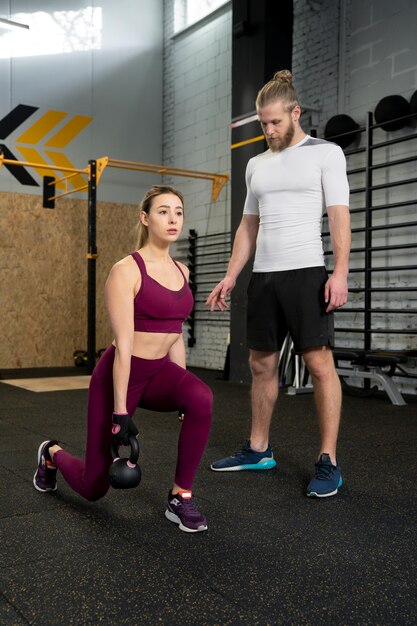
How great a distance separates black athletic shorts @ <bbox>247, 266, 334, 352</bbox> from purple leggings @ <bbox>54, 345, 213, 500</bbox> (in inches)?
21.5

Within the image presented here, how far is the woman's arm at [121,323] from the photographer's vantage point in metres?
1.66

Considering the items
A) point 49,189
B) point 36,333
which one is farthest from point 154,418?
point 49,189

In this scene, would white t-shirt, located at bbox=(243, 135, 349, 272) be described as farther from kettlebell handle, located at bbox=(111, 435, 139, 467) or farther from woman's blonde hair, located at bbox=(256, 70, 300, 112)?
kettlebell handle, located at bbox=(111, 435, 139, 467)

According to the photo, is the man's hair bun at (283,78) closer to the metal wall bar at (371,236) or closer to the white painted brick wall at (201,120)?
the metal wall bar at (371,236)

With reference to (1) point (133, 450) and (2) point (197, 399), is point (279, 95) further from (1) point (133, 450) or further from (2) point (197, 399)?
(1) point (133, 450)

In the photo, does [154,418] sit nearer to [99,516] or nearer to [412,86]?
[99,516]

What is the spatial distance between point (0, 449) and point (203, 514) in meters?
1.30

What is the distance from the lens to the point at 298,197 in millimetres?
2219

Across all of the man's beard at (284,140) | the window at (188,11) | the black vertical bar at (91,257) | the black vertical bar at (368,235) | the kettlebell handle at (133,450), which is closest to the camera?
the kettlebell handle at (133,450)

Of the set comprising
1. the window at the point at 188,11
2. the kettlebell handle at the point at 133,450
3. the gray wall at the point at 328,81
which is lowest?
the kettlebell handle at the point at 133,450

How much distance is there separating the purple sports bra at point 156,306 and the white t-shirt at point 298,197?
0.57m

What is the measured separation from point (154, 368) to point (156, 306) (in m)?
0.19

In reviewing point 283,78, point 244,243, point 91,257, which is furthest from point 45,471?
point 91,257

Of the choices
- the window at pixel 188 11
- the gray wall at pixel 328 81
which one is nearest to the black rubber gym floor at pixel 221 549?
the gray wall at pixel 328 81
